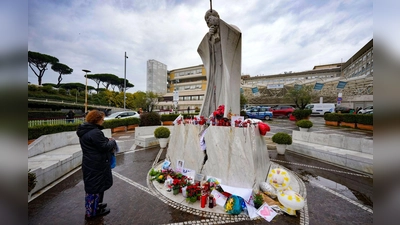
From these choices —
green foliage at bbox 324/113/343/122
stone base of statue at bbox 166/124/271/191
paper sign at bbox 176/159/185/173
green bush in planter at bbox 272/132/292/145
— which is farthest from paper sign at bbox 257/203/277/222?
green foliage at bbox 324/113/343/122

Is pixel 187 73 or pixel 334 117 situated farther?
pixel 187 73

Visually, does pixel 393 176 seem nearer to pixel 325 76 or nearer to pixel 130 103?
pixel 130 103

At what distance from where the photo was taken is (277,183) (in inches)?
157

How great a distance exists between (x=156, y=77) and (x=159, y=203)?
51.3 meters

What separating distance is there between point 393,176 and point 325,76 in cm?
5261

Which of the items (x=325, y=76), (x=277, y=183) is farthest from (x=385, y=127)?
(x=325, y=76)

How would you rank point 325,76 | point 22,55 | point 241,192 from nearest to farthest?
point 22,55, point 241,192, point 325,76

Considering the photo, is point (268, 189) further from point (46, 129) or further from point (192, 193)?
point (46, 129)

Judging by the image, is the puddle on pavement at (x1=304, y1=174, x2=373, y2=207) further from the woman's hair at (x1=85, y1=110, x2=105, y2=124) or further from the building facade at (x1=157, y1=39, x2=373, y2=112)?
the building facade at (x1=157, y1=39, x2=373, y2=112)

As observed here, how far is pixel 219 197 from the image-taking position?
144 inches

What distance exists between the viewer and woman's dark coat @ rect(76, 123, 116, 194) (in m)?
2.74

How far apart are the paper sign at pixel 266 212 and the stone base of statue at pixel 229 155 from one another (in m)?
0.49

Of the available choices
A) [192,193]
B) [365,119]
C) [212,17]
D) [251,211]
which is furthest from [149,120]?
[365,119]

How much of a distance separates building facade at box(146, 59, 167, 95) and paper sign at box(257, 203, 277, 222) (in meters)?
49.4
